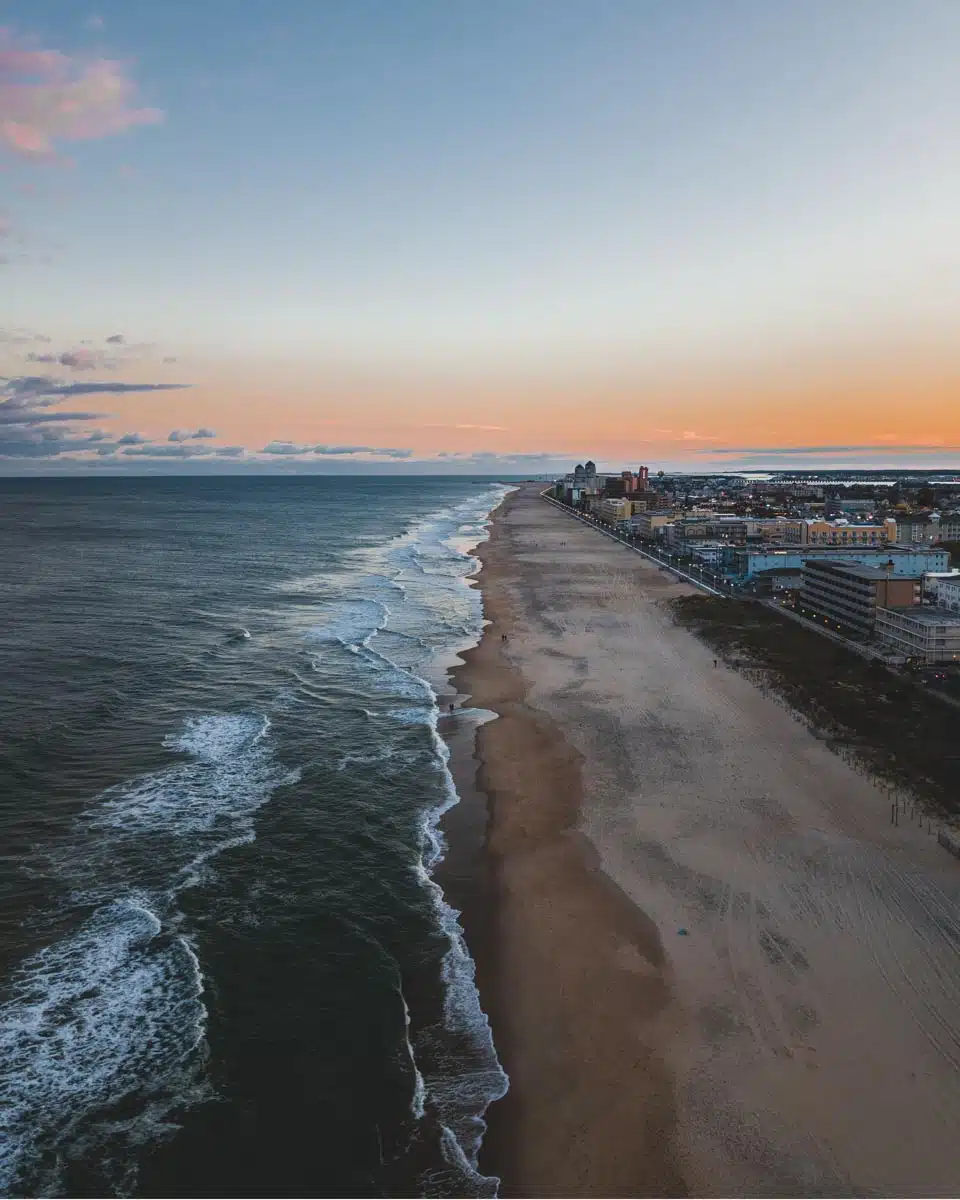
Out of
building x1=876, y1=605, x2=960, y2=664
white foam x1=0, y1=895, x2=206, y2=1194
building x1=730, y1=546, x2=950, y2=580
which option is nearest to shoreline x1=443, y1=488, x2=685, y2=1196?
white foam x1=0, y1=895, x2=206, y2=1194

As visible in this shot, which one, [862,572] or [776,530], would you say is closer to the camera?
[862,572]

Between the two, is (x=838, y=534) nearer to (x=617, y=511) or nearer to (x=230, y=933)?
(x=617, y=511)

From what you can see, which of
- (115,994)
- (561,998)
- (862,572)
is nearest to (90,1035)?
(115,994)

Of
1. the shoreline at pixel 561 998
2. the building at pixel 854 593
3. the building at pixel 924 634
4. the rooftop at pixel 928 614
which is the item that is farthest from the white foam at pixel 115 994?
the building at pixel 854 593

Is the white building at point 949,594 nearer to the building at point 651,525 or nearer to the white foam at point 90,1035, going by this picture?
the white foam at point 90,1035

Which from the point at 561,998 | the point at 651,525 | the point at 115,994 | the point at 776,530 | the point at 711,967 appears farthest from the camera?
the point at 651,525

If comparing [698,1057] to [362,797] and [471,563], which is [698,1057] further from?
[471,563]

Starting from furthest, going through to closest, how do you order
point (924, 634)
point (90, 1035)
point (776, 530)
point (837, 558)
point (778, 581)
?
point (776, 530) < point (837, 558) < point (778, 581) < point (924, 634) < point (90, 1035)
